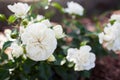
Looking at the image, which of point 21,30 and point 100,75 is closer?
point 21,30

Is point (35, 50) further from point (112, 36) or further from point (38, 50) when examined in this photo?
point (112, 36)

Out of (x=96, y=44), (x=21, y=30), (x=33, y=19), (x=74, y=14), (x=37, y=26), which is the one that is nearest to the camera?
(x=37, y=26)

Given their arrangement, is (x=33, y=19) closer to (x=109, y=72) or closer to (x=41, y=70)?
(x=41, y=70)

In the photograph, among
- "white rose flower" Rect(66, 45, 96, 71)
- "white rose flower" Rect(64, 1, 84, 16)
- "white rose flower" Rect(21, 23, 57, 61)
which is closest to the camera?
"white rose flower" Rect(21, 23, 57, 61)

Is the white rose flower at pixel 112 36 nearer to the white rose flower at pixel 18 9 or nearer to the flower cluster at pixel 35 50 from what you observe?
the flower cluster at pixel 35 50

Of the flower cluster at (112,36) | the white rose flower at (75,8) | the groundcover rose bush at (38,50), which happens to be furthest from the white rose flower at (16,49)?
the white rose flower at (75,8)

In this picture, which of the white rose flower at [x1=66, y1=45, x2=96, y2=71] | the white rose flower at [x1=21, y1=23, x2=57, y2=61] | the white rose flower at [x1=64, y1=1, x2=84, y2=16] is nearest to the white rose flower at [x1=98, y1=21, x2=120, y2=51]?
the white rose flower at [x1=66, y1=45, x2=96, y2=71]

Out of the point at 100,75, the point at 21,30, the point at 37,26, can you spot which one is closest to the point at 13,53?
the point at 21,30

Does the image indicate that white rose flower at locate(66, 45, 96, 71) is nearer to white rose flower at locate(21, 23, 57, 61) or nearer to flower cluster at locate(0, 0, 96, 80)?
flower cluster at locate(0, 0, 96, 80)
